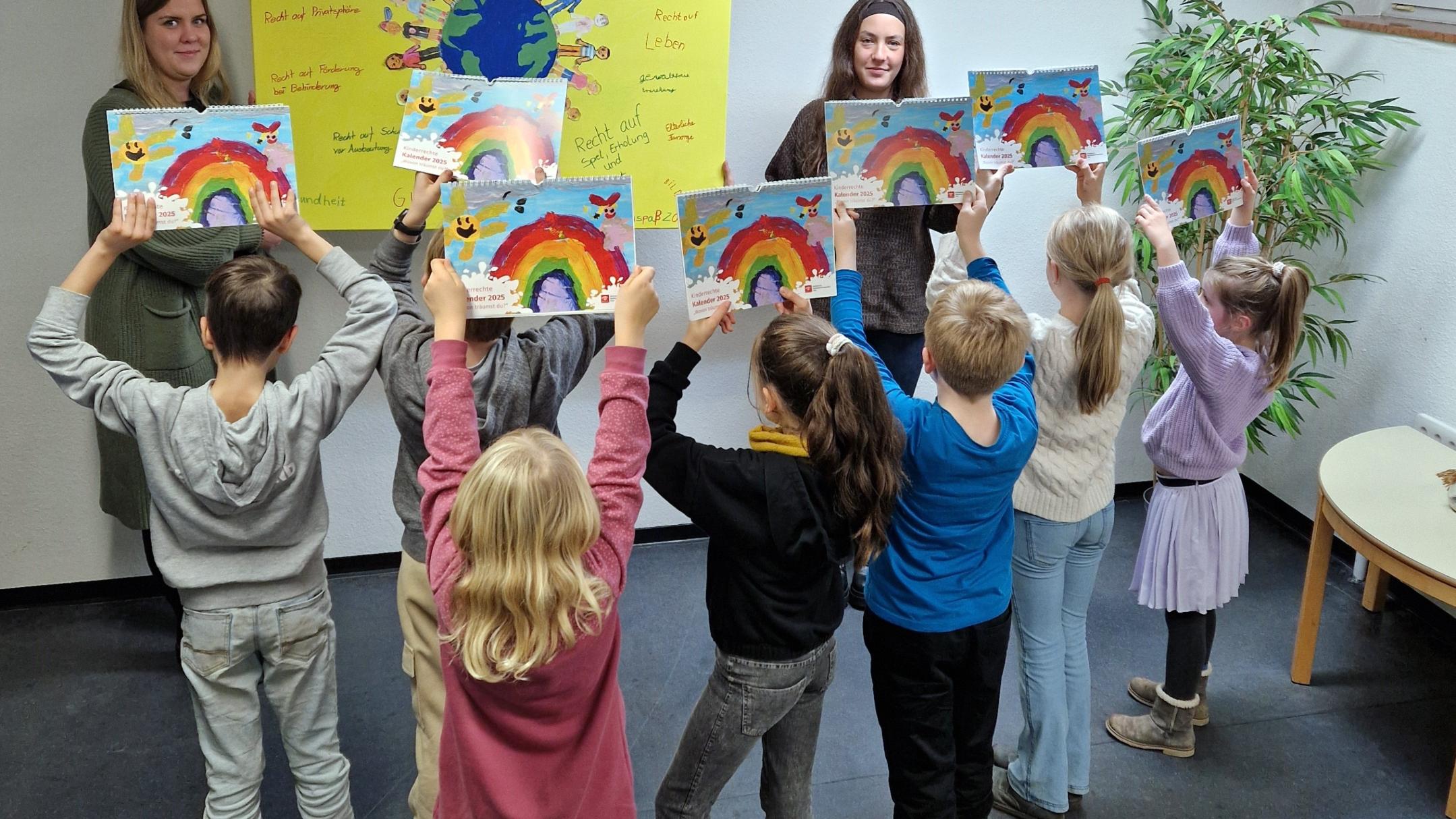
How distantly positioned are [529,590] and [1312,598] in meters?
2.32

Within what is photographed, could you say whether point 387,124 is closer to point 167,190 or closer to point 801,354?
point 167,190

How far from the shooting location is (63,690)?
2.87m

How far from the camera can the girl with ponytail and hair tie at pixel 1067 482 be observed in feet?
7.15

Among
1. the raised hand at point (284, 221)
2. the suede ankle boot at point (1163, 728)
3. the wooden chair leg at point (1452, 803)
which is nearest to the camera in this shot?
the raised hand at point (284, 221)

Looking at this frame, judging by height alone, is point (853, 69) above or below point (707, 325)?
above

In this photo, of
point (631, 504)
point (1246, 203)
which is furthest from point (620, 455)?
point (1246, 203)

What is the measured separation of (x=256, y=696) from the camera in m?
2.12

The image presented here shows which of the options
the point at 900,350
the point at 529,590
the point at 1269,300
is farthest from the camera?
the point at 900,350

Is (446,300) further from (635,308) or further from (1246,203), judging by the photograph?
(1246,203)

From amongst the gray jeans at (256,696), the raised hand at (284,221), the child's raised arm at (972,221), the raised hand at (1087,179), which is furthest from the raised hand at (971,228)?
the gray jeans at (256,696)

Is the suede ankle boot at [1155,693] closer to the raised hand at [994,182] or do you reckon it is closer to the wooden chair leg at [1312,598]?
the wooden chair leg at [1312,598]

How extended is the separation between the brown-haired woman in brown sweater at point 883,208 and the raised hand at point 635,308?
1.18m

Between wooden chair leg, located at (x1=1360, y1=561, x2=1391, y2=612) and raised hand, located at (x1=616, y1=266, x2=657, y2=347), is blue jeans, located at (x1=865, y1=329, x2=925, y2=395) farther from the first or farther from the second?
wooden chair leg, located at (x1=1360, y1=561, x2=1391, y2=612)

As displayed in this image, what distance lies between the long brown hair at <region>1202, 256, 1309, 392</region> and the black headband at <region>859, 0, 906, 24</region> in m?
1.03
